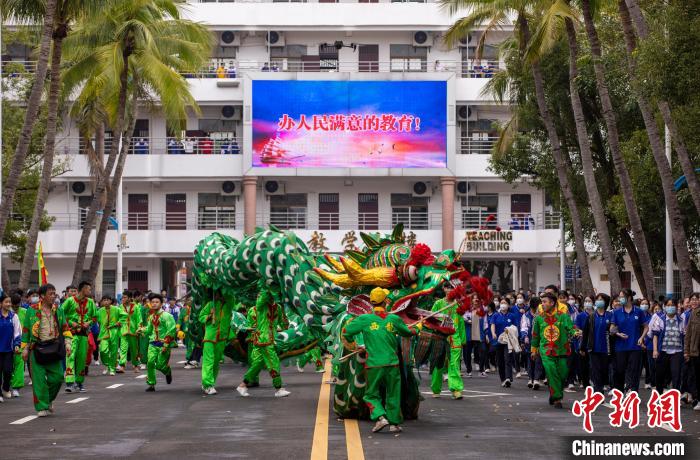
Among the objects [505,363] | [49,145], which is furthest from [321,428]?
[49,145]

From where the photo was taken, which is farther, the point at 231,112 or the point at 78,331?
the point at 231,112

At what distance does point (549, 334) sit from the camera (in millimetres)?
20281

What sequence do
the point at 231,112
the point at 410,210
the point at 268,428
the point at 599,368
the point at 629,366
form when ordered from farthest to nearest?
the point at 410,210, the point at 231,112, the point at 629,366, the point at 599,368, the point at 268,428

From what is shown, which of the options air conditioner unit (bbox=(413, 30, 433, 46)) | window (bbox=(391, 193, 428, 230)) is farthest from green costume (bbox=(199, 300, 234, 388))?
air conditioner unit (bbox=(413, 30, 433, 46))

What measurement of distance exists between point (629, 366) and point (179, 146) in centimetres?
3788

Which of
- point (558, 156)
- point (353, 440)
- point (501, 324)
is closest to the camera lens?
point (353, 440)

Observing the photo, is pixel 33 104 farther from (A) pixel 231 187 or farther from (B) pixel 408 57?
(B) pixel 408 57

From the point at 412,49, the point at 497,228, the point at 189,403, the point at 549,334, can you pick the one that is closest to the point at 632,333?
the point at 549,334

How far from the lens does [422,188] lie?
190 ft

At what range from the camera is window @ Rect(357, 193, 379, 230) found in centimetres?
5825

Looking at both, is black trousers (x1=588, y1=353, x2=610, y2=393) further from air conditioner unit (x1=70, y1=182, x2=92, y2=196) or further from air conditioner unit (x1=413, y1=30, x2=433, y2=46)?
air conditioner unit (x1=70, y1=182, x2=92, y2=196)

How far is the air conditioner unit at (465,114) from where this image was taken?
190 feet

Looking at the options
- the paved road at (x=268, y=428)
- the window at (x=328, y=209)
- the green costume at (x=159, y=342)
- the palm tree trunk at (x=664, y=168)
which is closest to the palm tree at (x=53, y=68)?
the green costume at (x=159, y=342)

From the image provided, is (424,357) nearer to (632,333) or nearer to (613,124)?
(632,333)
